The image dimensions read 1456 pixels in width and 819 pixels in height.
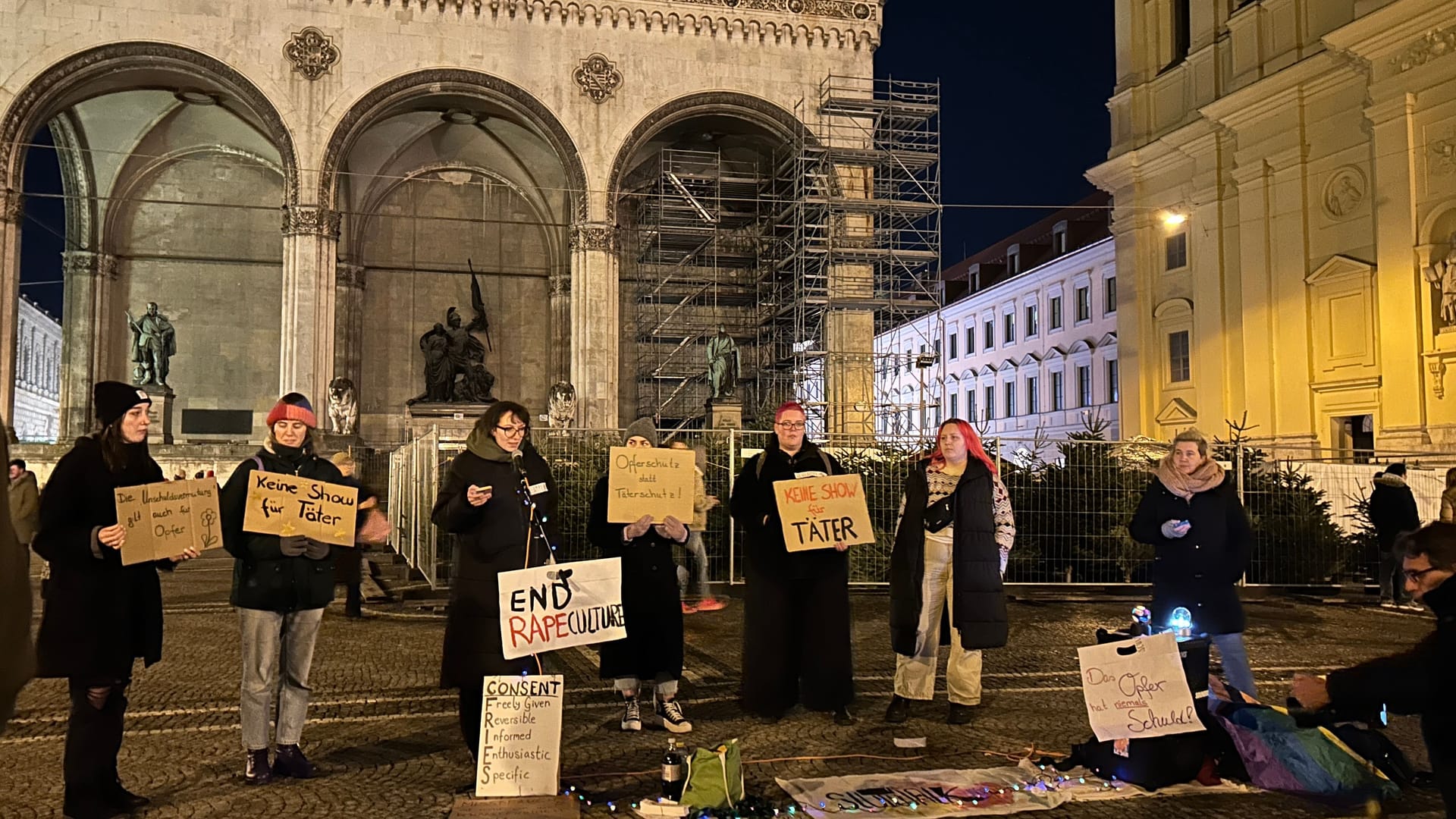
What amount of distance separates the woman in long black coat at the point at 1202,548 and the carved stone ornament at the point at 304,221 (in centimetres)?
2139

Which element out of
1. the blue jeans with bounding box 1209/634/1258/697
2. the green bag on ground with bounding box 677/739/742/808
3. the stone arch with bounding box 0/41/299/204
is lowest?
the green bag on ground with bounding box 677/739/742/808

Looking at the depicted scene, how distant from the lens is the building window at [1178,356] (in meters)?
23.8

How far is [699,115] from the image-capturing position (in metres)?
24.9

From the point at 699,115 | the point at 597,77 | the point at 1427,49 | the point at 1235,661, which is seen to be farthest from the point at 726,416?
the point at 1235,661

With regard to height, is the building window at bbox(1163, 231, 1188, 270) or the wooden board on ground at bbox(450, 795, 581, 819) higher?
the building window at bbox(1163, 231, 1188, 270)

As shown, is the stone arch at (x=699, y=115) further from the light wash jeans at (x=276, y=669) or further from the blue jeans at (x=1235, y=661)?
the blue jeans at (x=1235, y=661)

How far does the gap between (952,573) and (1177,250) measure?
2065 cm

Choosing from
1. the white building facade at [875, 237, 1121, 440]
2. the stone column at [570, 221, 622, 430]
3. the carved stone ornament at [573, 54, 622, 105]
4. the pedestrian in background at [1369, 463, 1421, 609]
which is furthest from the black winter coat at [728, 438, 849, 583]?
the white building facade at [875, 237, 1121, 440]

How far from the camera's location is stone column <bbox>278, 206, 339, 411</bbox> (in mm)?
22891

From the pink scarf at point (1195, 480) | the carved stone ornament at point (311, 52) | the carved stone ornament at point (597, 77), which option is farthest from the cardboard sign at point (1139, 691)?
the carved stone ornament at point (311, 52)

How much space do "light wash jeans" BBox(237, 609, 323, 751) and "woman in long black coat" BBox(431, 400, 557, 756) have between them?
66 cm

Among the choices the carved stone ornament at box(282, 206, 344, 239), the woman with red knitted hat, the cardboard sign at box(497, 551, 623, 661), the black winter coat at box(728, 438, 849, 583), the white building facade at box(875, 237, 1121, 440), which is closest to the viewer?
the cardboard sign at box(497, 551, 623, 661)

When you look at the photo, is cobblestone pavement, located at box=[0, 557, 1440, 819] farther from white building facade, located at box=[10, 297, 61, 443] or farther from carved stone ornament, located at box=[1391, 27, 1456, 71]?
white building facade, located at box=[10, 297, 61, 443]

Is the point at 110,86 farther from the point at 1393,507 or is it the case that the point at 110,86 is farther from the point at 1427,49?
the point at 1427,49
